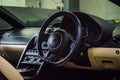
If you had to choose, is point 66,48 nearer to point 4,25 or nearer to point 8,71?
point 8,71

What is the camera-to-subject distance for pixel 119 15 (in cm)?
595

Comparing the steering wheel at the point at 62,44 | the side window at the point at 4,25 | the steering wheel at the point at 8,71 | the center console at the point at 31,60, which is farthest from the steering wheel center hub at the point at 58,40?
the side window at the point at 4,25

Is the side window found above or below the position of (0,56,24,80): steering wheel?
below

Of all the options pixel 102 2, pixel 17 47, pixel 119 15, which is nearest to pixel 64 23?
pixel 17 47

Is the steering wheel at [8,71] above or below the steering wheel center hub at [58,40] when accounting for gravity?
above

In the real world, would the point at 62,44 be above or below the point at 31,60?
above

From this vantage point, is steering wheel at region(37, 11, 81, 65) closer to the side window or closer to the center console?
the center console

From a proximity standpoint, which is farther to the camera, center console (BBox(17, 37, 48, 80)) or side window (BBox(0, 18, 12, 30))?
side window (BBox(0, 18, 12, 30))

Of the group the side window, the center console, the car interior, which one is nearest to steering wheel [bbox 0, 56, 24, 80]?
the car interior

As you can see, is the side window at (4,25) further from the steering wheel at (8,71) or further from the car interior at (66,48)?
the steering wheel at (8,71)

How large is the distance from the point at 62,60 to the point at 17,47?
985 millimetres

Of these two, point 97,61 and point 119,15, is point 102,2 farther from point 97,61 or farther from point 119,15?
point 97,61

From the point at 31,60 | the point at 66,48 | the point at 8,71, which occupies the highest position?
the point at 8,71

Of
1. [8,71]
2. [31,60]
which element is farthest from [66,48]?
[8,71]
